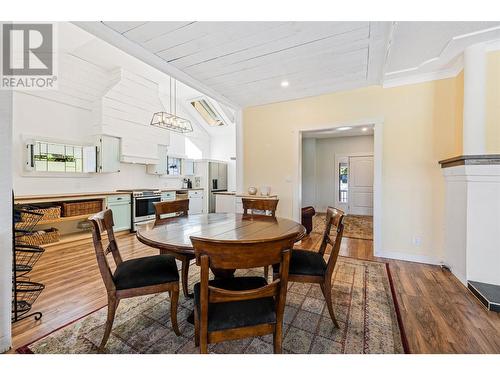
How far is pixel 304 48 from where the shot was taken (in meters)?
2.52

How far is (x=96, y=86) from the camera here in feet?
15.4

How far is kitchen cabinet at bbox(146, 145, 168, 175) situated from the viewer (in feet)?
19.4

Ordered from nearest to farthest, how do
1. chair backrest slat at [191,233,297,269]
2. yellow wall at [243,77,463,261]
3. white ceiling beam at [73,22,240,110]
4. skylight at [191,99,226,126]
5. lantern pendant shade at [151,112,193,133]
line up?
chair backrest slat at [191,233,297,269] < white ceiling beam at [73,22,240,110] < yellow wall at [243,77,463,261] < lantern pendant shade at [151,112,193,133] < skylight at [191,99,226,126]

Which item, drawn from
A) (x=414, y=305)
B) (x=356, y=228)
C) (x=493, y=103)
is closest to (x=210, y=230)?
(x=414, y=305)

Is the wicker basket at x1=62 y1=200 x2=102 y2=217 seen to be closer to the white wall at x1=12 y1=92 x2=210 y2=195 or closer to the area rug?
the white wall at x1=12 y1=92 x2=210 y2=195

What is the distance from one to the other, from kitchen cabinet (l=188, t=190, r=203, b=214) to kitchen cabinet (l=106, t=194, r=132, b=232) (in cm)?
214

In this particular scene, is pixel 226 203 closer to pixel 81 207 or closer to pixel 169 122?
pixel 169 122

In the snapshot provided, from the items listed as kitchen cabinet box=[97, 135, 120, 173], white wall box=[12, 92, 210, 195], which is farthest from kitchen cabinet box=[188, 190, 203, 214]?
kitchen cabinet box=[97, 135, 120, 173]

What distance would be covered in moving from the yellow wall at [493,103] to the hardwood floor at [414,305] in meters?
1.55

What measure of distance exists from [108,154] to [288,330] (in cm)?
474

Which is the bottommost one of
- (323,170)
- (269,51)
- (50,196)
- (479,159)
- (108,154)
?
→ (50,196)

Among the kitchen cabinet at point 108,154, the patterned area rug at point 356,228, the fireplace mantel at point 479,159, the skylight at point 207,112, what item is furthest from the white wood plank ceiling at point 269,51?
the skylight at point 207,112

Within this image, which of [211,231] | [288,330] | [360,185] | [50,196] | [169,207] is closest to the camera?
[288,330]
